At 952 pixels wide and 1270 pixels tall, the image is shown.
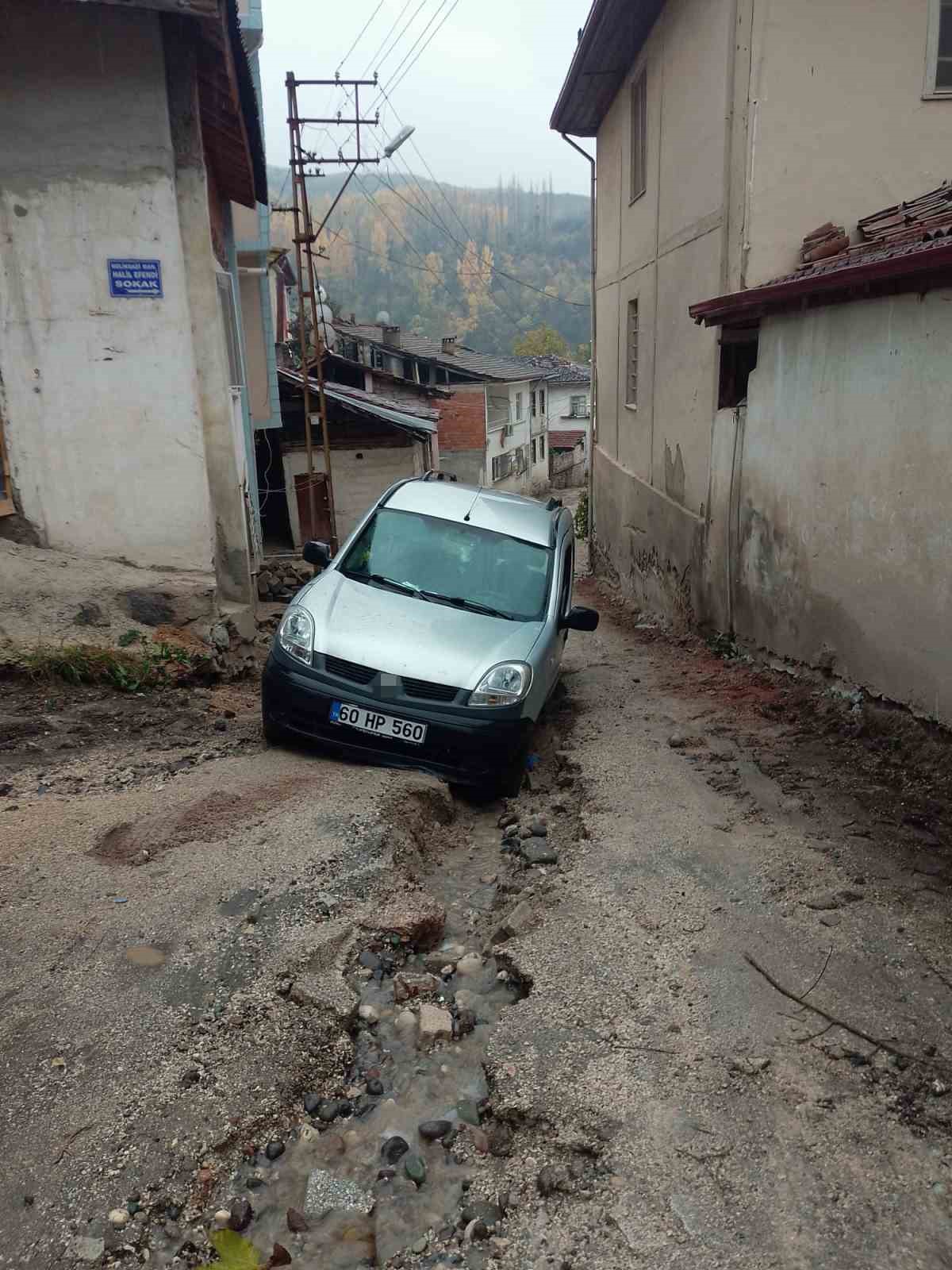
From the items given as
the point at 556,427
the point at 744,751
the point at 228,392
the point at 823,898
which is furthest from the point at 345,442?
the point at 556,427

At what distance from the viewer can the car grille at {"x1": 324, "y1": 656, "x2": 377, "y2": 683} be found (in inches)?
217

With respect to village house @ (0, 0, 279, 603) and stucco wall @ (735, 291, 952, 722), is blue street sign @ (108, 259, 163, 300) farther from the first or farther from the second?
stucco wall @ (735, 291, 952, 722)

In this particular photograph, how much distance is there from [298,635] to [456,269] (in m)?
126

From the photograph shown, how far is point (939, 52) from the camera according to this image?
8.50 meters

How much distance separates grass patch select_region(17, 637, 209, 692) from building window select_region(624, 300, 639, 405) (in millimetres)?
8742

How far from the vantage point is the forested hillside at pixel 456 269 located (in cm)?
10400

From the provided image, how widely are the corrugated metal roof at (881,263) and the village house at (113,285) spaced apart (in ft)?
14.4

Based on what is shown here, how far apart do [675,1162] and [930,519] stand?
392 cm

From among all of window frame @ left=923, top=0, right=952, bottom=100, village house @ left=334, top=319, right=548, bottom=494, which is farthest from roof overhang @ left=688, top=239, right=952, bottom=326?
village house @ left=334, top=319, right=548, bottom=494

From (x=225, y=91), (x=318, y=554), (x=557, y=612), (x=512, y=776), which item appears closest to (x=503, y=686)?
(x=512, y=776)

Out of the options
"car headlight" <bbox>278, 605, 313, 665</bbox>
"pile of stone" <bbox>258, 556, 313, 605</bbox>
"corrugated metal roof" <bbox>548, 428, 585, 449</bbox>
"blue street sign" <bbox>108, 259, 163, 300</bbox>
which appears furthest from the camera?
"corrugated metal roof" <bbox>548, 428, 585, 449</bbox>

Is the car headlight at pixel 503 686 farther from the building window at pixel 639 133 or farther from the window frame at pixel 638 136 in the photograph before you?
the building window at pixel 639 133

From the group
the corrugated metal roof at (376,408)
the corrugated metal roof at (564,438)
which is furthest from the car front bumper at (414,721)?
the corrugated metal roof at (564,438)

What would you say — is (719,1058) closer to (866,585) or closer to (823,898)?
(823,898)
